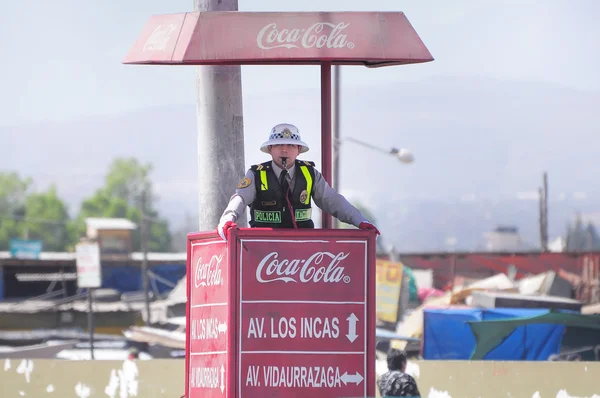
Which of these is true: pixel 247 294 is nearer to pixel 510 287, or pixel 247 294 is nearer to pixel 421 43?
pixel 421 43

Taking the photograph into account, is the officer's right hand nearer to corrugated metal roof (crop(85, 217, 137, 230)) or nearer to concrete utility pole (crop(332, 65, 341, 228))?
concrete utility pole (crop(332, 65, 341, 228))

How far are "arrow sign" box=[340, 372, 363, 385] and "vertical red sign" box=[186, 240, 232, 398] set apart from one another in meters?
0.82

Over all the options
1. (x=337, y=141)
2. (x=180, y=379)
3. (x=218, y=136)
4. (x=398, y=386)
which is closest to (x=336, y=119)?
(x=337, y=141)

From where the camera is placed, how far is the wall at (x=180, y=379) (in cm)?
1148

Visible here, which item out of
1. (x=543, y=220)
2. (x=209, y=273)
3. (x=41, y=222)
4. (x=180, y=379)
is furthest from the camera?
(x=41, y=222)

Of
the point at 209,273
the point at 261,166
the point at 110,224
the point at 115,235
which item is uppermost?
the point at 261,166

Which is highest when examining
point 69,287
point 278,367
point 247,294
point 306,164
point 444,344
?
point 306,164

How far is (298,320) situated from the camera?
7.74 meters

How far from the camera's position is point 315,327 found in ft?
25.4

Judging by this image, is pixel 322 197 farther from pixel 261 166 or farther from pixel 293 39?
pixel 293 39

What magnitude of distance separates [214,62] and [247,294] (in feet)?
6.10

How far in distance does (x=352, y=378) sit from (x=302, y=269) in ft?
2.80

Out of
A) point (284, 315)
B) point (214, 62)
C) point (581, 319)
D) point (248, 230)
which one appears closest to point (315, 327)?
point (284, 315)

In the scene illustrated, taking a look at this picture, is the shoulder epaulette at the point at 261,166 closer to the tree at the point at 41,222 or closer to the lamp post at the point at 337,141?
the lamp post at the point at 337,141
